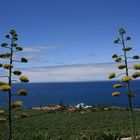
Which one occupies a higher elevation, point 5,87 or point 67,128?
point 5,87

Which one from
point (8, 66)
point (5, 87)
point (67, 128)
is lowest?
point (67, 128)

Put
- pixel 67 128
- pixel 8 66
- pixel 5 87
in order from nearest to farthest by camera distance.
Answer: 1. pixel 5 87
2. pixel 8 66
3. pixel 67 128

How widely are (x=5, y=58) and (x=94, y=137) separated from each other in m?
5.05

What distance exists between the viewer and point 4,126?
3338 centimetres

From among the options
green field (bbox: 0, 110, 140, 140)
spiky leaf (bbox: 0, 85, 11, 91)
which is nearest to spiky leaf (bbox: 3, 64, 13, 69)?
spiky leaf (bbox: 0, 85, 11, 91)

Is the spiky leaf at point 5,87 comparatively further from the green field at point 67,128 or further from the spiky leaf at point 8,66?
the green field at point 67,128

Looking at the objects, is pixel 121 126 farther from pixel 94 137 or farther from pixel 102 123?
pixel 94 137

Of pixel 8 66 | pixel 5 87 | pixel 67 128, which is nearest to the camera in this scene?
pixel 5 87

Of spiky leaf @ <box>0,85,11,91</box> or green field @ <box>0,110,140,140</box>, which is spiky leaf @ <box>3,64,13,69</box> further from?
green field @ <box>0,110,140,140</box>

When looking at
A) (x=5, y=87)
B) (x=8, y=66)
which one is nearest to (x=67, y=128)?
(x=8, y=66)

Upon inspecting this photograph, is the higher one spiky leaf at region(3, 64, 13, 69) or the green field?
spiky leaf at region(3, 64, 13, 69)

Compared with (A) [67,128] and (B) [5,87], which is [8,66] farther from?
(A) [67,128]

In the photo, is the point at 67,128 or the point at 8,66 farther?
the point at 67,128

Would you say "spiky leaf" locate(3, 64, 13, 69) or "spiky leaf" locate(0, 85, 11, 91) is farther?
"spiky leaf" locate(3, 64, 13, 69)
